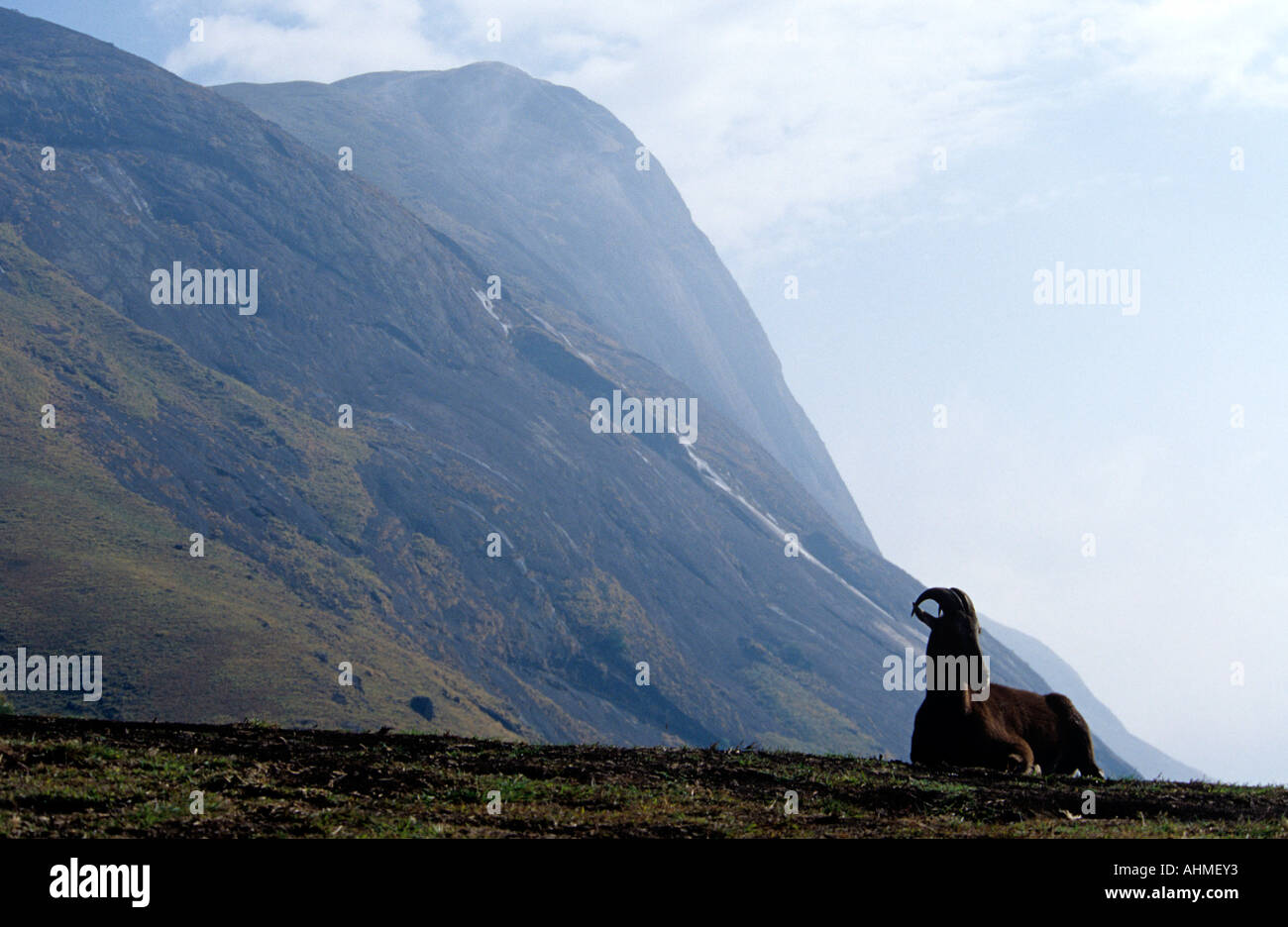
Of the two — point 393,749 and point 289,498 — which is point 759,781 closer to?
point 393,749

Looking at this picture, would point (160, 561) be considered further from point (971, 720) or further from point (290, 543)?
point (971, 720)

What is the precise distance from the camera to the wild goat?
60.1ft

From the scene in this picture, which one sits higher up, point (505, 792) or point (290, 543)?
point (290, 543)

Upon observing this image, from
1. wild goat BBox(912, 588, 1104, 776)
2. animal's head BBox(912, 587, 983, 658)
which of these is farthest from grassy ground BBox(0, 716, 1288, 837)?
animal's head BBox(912, 587, 983, 658)

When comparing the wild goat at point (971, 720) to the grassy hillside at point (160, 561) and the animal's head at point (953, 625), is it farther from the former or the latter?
the grassy hillside at point (160, 561)

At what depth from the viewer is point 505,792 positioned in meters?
13.8

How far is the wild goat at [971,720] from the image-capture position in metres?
18.3

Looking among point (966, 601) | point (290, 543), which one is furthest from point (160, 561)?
point (966, 601)

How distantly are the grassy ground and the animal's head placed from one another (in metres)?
1.85

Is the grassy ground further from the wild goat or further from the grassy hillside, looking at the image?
the grassy hillside

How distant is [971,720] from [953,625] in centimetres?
137

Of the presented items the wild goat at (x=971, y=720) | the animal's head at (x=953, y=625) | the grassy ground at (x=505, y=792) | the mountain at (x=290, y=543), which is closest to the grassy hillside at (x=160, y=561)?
the mountain at (x=290, y=543)

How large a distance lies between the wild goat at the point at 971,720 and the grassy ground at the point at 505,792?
0.89 meters
